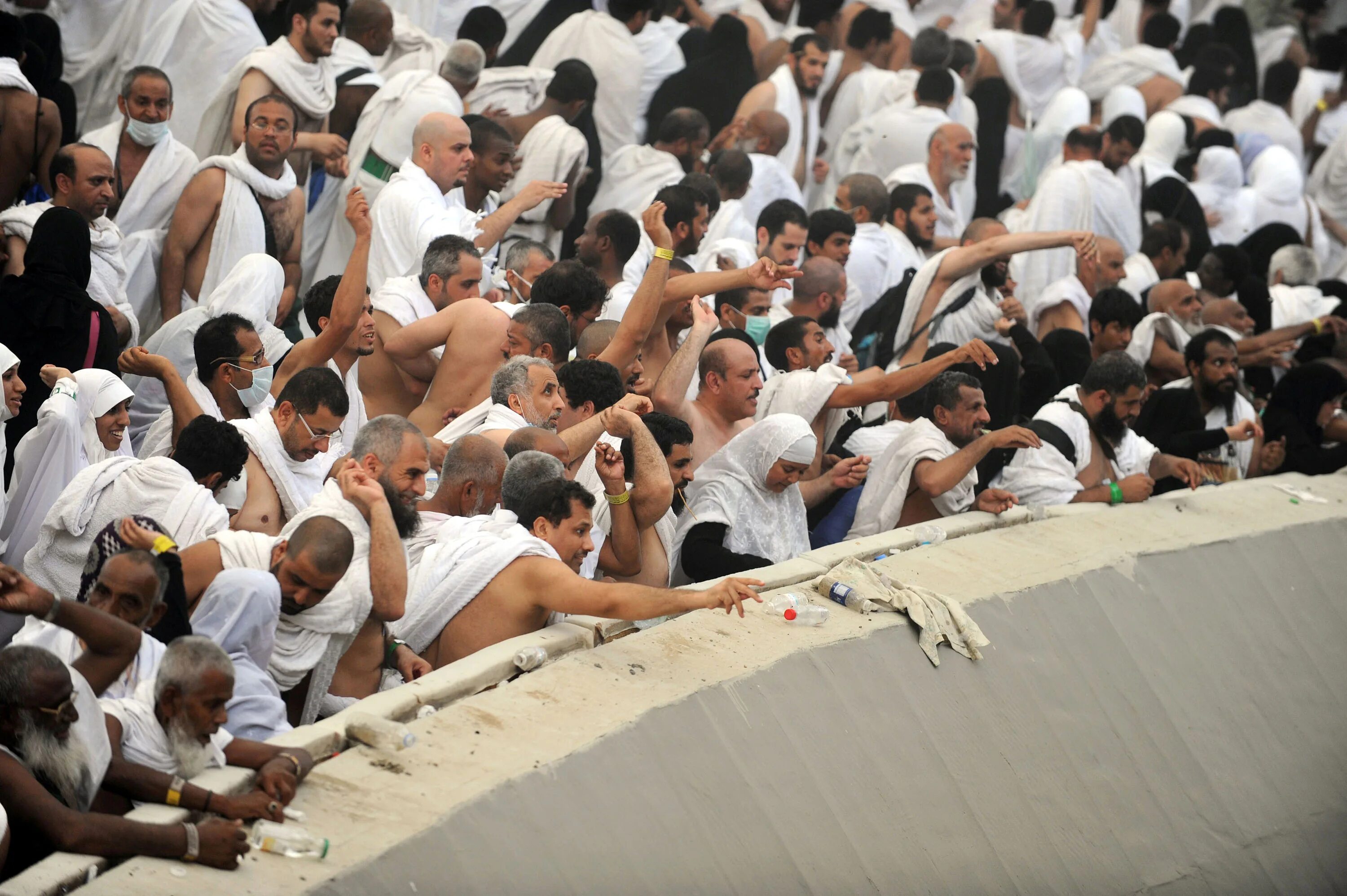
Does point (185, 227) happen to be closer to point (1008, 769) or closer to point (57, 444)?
point (57, 444)

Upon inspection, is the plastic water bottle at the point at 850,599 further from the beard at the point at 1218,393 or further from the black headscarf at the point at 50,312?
the beard at the point at 1218,393

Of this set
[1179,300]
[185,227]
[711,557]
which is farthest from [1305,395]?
[185,227]

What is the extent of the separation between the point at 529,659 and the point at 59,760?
1.52m

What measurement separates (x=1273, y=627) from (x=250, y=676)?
5.15m

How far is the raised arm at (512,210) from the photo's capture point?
704cm

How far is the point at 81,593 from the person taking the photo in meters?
4.08

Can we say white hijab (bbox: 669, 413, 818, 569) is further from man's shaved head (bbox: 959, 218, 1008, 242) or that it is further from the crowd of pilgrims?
man's shaved head (bbox: 959, 218, 1008, 242)

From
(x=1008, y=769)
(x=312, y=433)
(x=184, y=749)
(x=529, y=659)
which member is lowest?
(x=1008, y=769)

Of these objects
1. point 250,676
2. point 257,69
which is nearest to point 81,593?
point 250,676

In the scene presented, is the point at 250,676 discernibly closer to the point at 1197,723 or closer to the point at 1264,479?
the point at 1197,723

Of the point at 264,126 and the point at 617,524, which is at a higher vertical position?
the point at 264,126

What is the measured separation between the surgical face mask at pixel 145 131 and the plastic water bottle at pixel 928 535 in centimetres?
341

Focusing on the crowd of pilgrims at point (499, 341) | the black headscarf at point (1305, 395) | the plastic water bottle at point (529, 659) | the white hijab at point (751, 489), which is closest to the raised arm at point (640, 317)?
the crowd of pilgrims at point (499, 341)

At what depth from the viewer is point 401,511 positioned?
187 inches
